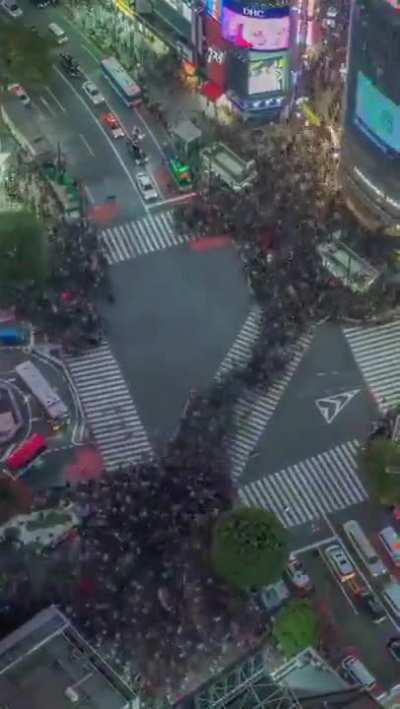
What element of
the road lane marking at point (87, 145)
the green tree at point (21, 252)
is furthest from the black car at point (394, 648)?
the road lane marking at point (87, 145)

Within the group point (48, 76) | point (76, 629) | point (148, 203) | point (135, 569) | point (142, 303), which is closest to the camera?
point (76, 629)

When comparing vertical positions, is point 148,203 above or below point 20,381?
above

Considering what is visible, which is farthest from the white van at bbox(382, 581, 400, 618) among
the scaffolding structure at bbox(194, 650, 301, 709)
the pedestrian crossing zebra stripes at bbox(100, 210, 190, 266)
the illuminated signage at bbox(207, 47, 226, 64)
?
the illuminated signage at bbox(207, 47, 226, 64)

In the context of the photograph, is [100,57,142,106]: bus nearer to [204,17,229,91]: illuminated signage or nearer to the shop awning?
the shop awning

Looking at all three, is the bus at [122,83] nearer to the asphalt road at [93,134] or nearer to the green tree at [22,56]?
the asphalt road at [93,134]

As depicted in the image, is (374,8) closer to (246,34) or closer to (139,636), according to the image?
(246,34)

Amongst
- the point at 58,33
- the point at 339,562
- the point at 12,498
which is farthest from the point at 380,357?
the point at 58,33

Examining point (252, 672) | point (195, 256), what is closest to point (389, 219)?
point (195, 256)
